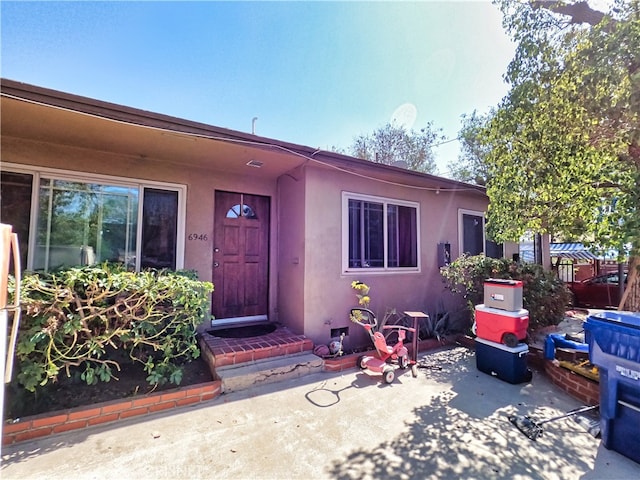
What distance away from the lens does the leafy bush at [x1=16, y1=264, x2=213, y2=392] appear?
265 centimetres

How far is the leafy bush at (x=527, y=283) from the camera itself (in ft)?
16.2

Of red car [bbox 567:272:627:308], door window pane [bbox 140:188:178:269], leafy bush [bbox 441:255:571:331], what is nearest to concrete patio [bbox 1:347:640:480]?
leafy bush [bbox 441:255:571:331]

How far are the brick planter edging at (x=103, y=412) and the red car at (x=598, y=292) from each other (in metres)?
11.8

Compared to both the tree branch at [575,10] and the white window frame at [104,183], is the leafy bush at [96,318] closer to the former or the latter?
the white window frame at [104,183]

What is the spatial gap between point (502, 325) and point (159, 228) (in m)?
5.19

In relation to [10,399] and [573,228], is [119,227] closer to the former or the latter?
[10,399]

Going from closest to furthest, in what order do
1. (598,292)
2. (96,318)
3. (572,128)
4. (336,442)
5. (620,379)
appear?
(620,379) → (336,442) → (96,318) → (572,128) → (598,292)

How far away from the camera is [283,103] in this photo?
950cm

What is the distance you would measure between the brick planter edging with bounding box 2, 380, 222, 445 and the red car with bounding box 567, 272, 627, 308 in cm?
1184

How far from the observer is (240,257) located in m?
5.30

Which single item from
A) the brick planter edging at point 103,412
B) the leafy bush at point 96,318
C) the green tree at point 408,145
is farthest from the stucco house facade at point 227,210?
the green tree at point 408,145

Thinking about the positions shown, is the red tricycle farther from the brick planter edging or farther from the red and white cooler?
the brick planter edging

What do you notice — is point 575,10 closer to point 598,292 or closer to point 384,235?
point 384,235

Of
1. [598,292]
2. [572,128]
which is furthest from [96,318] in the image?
[598,292]
